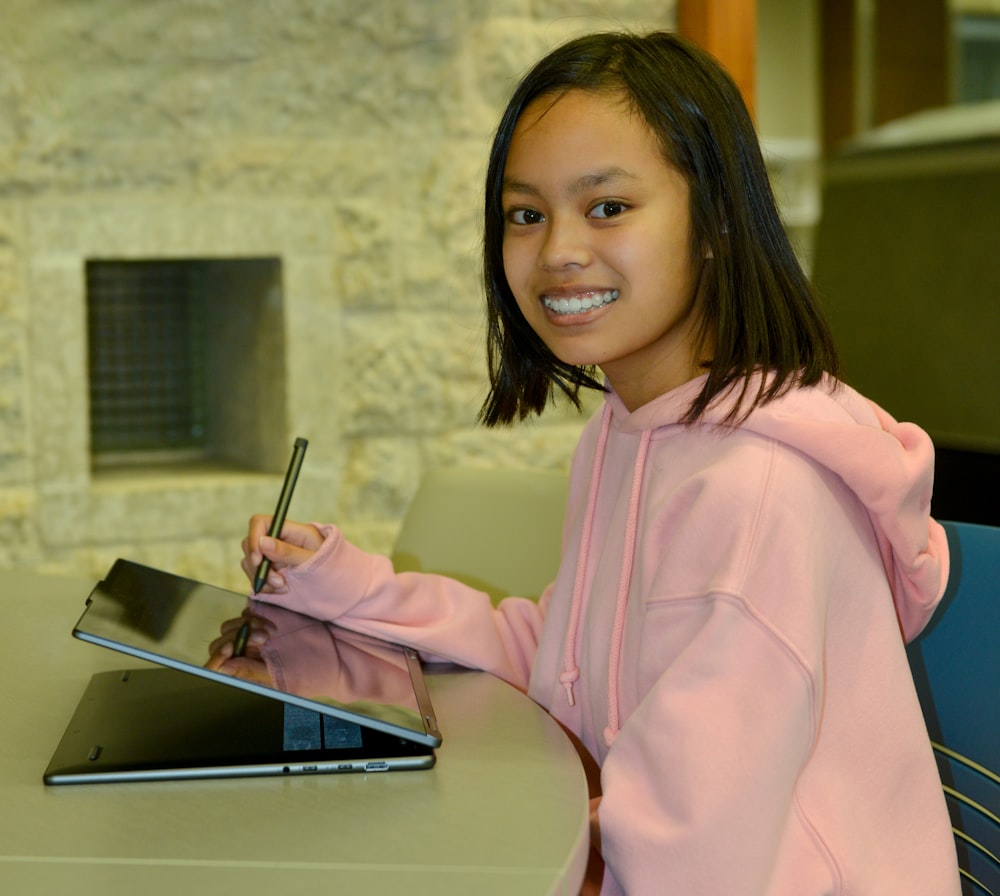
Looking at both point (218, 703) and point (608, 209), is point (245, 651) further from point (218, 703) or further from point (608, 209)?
point (608, 209)

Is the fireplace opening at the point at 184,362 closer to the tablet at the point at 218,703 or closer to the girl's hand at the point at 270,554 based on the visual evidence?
the girl's hand at the point at 270,554

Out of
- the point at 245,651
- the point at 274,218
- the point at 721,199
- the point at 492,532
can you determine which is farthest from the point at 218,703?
the point at 274,218

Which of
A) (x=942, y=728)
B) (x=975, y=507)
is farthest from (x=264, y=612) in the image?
(x=975, y=507)

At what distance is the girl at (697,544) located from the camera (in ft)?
2.81

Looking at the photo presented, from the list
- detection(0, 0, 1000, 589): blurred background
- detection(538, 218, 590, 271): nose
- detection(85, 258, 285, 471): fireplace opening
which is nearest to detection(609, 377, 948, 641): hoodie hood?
detection(538, 218, 590, 271): nose

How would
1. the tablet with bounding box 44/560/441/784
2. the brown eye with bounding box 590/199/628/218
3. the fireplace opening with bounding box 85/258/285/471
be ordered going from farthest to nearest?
the fireplace opening with bounding box 85/258/285/471
the brown eye with bounding box 590/199/628/218
the tablet with bounding box 44/560/441/784

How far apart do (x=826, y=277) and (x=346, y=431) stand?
1573 mm

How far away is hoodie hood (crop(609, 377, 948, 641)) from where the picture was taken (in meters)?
0.94

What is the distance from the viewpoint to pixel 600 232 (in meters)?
1.04

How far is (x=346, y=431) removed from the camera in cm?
258

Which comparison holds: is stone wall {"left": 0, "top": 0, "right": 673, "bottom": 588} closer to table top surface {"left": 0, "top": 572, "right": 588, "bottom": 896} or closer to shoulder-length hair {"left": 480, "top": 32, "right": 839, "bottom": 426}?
shoulder-length hair {"left": 480, "top": 32, "right": 839, "bottom": 426}

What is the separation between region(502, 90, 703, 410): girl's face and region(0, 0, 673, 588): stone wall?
147 centimetres

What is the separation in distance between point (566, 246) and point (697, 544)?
27 centimetres

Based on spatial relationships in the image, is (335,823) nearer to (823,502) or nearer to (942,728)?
(823,502)
